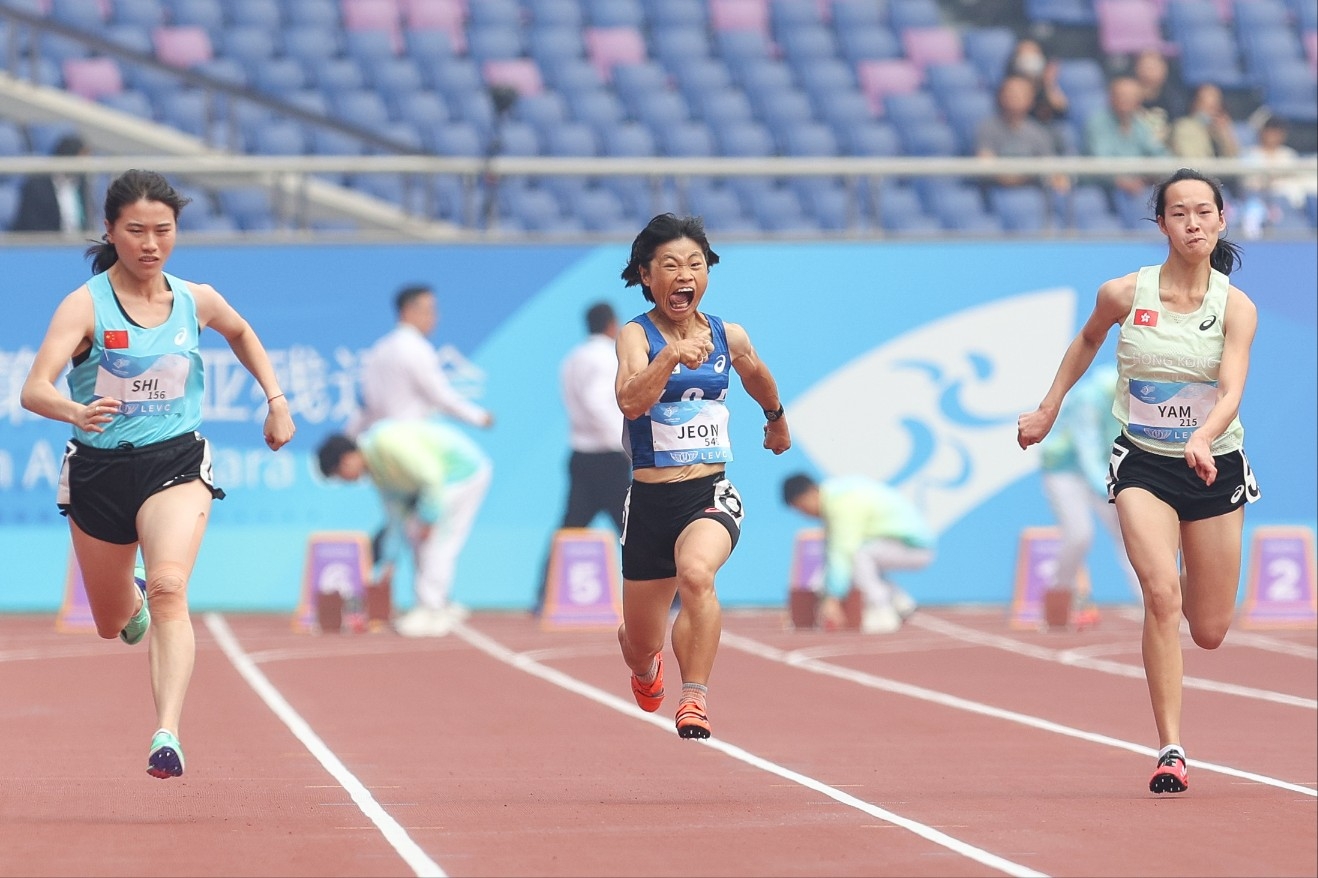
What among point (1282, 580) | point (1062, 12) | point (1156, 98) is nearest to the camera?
point (1282, 580)

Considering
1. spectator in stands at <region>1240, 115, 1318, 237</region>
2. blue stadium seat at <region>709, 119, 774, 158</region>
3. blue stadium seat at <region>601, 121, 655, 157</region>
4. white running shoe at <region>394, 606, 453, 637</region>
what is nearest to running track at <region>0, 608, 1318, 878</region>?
white running shoe at <region>394, 606, 453, 637</region>

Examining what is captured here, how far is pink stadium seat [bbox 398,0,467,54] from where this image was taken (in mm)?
23875

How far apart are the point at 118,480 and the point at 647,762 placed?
2904 mm

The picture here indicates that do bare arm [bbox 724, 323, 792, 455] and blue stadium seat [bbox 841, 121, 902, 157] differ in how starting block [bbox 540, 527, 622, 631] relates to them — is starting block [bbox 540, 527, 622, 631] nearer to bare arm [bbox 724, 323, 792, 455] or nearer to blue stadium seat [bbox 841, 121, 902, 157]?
blue stadium seat [bbox 841, 121, 902, 157]

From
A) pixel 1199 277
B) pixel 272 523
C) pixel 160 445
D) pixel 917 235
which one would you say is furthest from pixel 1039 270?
pixel 160 445

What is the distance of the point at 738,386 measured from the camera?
1830 centimetres

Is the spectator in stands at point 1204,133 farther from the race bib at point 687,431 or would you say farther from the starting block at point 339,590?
the race bib at point 687,431

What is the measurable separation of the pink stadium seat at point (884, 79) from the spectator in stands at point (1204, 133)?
3034 mm

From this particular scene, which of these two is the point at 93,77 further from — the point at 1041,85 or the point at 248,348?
the point at 248,348

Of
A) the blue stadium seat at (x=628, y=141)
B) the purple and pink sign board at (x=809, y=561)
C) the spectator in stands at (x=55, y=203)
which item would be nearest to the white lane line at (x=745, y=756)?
the purple and pink sign board at (x=809, y=561)

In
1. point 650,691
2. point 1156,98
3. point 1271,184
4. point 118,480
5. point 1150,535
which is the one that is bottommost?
point 650,691

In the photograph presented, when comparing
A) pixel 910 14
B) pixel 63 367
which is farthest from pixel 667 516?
pixel 910 14

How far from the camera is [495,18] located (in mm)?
24062

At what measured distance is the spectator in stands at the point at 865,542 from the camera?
17.3 m
